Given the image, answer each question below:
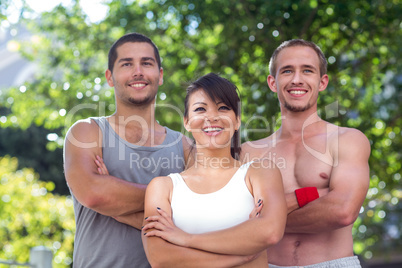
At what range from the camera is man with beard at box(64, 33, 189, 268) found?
9.42ft

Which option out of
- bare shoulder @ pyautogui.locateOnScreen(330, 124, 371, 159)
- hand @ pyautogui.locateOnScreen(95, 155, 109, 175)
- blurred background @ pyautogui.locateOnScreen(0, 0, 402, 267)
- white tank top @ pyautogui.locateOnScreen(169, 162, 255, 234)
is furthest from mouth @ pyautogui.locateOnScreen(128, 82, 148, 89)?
blurred background @ pyautogui.locateOnScreen(0, 0, 402, 267)

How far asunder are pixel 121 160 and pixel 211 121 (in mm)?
814

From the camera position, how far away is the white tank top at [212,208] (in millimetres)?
2393

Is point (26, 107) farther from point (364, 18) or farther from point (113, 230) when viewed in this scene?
point (113, 230)

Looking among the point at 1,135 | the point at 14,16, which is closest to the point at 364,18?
the point at 14,16

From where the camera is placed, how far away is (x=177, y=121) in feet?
24.7

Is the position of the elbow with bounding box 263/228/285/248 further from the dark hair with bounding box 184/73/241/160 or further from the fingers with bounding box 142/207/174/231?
A: the dark hair with bounding box 184/73/241/160

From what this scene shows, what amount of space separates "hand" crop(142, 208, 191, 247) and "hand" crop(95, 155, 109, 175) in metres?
0.65

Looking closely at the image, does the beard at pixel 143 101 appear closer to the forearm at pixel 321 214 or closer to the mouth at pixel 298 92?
the mouth at pixel 298 92

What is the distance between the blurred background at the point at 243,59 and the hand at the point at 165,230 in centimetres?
401

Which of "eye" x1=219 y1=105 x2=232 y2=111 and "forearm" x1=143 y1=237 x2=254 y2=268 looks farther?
"eye" x1=219 y1=105 x2=232 y2=111

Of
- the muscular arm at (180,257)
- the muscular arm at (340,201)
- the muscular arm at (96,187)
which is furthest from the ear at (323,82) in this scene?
Answer: the muscular arm at (180,257)

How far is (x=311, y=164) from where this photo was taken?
3170mm

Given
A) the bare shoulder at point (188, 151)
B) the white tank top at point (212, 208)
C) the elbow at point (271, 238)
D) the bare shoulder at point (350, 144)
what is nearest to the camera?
the elbow at point (271, 238)
